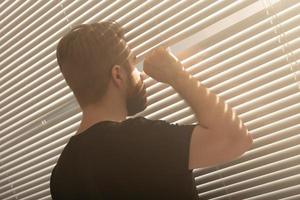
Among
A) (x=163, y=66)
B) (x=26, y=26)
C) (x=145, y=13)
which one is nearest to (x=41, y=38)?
(x=26, y=26)

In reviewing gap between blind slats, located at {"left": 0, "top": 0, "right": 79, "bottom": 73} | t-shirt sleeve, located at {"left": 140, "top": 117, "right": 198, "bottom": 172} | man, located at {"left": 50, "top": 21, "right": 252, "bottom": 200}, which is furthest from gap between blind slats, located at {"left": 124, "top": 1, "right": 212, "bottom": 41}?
t-shirt sleeve, located at {"left": 140, "top": 117, "right": 198, "bottom": 172}

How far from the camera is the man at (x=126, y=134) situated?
3.38 ft

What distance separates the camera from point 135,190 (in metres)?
1.05

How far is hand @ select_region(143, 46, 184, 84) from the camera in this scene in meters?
1.15

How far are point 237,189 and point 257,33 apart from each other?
0.49 metres

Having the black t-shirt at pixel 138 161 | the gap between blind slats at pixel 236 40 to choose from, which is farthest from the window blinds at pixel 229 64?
the black t-shirt at pixel 138 161

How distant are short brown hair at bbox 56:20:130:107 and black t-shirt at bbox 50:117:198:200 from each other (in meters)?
0.14

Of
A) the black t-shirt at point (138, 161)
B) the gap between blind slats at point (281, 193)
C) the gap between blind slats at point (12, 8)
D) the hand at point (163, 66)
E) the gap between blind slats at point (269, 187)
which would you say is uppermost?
the gap between blind slats at point (12, 8)

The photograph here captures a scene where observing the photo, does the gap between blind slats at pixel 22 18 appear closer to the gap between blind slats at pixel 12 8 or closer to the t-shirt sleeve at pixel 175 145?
the gap between blind slats at pixel 12 8

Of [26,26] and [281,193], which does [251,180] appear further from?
[26,26]

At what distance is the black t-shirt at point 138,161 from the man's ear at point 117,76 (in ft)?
0.45

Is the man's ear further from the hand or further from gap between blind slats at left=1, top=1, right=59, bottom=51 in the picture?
gap between blind slats at left=1, top=1, right=59, bottom=51

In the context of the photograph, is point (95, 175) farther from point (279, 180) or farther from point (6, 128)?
point (6, 128)

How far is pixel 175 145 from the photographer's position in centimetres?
103
